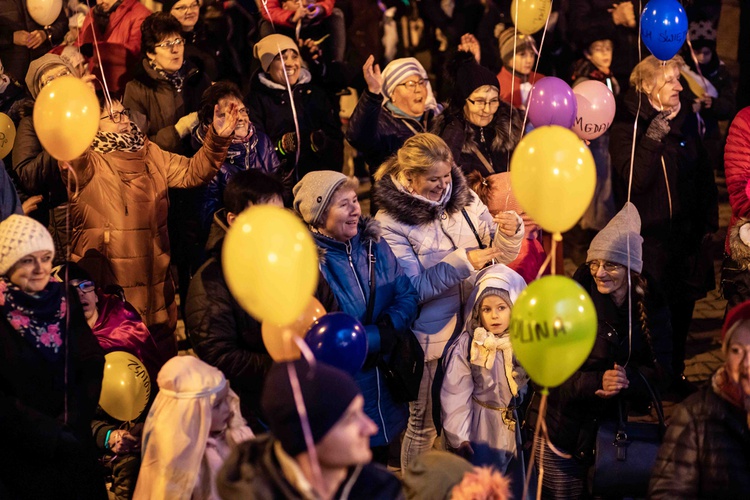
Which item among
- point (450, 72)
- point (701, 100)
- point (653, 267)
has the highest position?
point (450, 72)

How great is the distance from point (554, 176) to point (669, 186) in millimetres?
2806

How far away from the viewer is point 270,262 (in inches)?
144

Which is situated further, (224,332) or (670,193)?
(670,193)

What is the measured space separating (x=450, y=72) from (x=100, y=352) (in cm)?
371

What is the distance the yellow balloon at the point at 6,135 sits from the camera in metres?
6.04

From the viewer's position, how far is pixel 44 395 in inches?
171

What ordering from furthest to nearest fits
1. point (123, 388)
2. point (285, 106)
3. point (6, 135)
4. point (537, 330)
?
point (285, 106) < point (6, 135) < point (123, 388) < point (537, 330)

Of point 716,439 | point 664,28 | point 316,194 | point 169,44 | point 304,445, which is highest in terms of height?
point 169,44

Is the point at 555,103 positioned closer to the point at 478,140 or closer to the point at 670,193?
the point at 478,140

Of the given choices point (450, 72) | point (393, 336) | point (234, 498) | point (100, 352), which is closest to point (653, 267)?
point (450, 72)

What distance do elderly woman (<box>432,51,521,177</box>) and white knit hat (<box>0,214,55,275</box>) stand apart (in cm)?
296

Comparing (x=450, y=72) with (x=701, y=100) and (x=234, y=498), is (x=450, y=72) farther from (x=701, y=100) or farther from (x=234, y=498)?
(x=234, y=498)

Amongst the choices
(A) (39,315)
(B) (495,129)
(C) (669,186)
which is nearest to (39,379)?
(A) (39,315)

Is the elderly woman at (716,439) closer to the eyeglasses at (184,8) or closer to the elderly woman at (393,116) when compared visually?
the elderly woman at (393,116)
